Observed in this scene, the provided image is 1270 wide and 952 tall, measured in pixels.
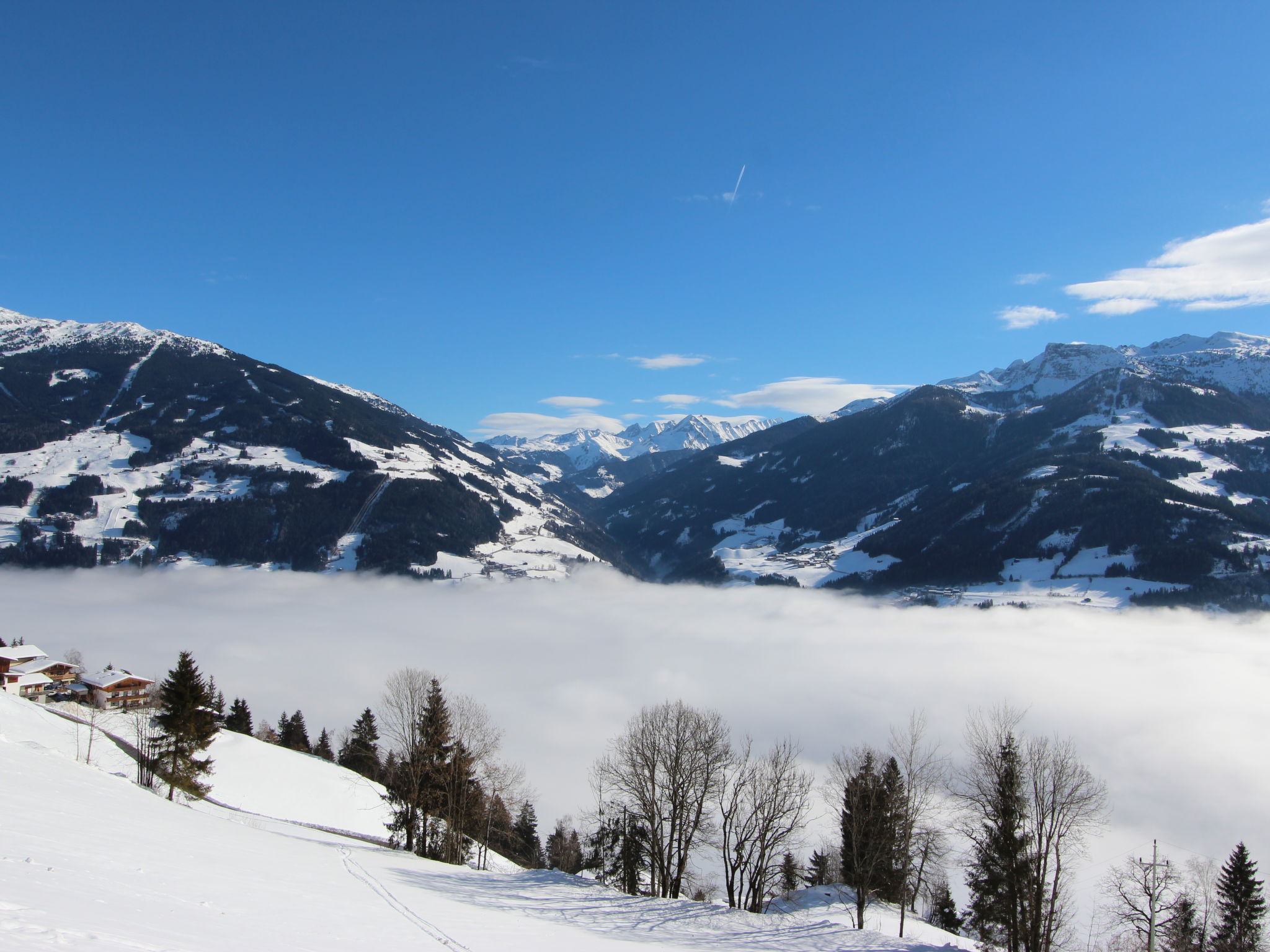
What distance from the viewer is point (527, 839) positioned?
74250 millimetres

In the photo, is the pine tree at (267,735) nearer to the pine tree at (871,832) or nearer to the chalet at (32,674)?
the chalet at (32,674)

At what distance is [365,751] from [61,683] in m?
54.3

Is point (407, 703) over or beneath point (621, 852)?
over

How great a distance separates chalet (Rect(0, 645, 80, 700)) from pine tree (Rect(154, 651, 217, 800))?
59922mm

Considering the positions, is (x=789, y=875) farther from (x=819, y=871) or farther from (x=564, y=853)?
(x=564, y=853)

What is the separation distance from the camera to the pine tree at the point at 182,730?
43656 mm

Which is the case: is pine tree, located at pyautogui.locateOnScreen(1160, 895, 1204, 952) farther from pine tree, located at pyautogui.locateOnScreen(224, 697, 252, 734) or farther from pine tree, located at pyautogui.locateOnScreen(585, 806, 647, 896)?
pine tree, located at pyautogui.locateOnScreen(224, 697, 252, 734)

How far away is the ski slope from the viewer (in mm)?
11188

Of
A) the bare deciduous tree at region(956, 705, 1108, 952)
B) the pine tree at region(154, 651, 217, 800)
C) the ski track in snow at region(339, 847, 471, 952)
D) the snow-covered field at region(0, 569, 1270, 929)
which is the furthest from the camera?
the snow-covered field at region(0, 569, 1270, 929)

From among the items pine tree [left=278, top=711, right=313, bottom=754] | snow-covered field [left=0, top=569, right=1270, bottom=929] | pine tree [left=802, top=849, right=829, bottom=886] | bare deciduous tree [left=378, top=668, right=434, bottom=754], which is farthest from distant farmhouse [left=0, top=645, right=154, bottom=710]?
pine tree [left=802, top=849, right=829, bottom=886]

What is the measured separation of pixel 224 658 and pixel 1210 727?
809 ft

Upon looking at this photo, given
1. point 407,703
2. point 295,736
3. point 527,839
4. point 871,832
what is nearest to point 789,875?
point 871,832

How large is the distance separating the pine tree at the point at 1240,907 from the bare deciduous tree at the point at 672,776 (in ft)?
115

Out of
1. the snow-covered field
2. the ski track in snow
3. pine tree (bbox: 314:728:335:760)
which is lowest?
the snow-covered field
